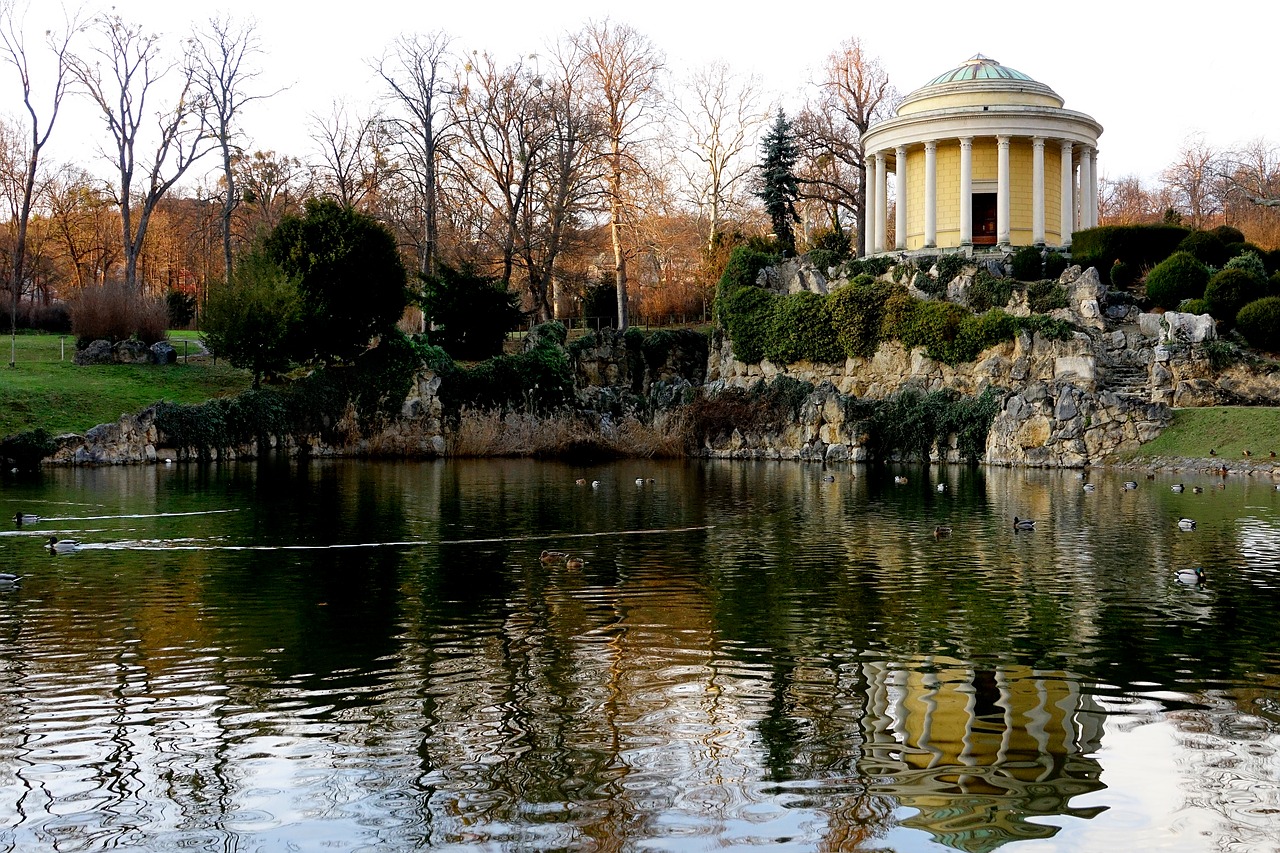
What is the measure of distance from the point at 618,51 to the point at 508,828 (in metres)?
51.8

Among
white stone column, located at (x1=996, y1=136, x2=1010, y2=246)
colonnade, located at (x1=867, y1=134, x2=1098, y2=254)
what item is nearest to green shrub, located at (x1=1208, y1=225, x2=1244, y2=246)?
colonnade, located at (x1=867, y1=134, x2=1098, y2=254)

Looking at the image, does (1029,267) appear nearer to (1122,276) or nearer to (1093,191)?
(1122,276)

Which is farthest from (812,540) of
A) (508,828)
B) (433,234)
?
(433,234)

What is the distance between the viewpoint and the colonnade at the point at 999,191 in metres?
49.1

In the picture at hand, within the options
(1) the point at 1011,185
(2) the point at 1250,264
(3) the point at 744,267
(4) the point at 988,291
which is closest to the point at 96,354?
(3) the point at 744,267

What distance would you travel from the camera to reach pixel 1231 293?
3944 centimetres

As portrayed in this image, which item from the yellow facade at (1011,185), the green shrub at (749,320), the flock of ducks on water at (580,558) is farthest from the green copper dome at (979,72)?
the flock of ducks on water at (580,558)

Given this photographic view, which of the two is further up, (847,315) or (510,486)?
(847,315)

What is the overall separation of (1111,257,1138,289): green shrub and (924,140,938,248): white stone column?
316 inches

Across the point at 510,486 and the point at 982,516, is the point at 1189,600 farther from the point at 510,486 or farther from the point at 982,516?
the point at 510,486

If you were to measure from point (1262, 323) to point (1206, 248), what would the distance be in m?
6.73

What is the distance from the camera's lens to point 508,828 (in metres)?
6.23

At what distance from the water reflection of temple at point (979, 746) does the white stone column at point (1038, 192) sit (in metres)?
42.6

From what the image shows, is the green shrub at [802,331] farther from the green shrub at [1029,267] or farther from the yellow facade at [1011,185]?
the yellow facade at [1011,185]
